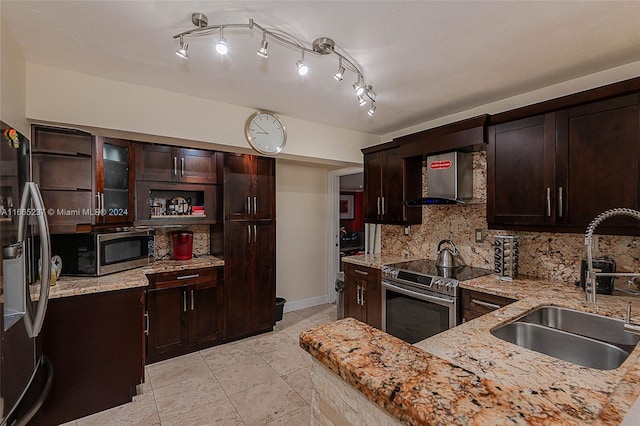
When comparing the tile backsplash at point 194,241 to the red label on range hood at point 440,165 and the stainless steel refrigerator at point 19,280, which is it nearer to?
the stainless steel refrigerator at point 19,280

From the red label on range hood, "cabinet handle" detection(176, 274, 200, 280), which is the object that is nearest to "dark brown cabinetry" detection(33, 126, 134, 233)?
"cabinet handle" detection(176, 274, 200, 280)

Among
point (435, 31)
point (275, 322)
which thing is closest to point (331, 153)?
point (435, 31)

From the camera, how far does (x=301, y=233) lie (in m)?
4.64

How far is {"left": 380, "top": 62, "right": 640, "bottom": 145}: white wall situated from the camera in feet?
7.15

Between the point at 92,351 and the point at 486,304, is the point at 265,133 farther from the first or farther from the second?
the point at 486,304

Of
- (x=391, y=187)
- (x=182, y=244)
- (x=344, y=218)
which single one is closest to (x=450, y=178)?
(x=391, y=187)

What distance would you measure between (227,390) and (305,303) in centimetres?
221

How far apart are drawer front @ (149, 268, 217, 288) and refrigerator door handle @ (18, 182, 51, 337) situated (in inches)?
50.1

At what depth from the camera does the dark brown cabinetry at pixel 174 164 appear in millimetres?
3043

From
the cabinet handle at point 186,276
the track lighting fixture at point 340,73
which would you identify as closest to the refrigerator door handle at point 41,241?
the cabinet handle at point 186,276

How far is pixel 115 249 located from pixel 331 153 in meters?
2.49

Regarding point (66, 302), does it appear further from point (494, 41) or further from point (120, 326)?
point (494, 41)

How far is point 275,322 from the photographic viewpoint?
383 cm

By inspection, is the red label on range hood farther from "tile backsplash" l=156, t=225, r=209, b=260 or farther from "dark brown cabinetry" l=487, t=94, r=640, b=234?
"tile backsplash" l=156, t=225, r=209, b=260
